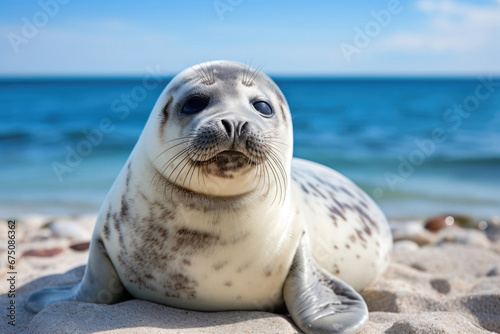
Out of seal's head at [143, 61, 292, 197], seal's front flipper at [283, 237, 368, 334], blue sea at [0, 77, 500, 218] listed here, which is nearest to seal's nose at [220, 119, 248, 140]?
seal's head at [143, 61, 292, 197]

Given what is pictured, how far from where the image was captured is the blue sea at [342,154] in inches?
330

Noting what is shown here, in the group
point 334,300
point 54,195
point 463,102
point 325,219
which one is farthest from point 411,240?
point 463,102

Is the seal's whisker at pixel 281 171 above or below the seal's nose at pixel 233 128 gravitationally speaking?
below

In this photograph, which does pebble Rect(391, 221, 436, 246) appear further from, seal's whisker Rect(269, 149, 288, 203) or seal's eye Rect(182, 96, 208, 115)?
seal's eye Rect(182, 96, 208, 115)

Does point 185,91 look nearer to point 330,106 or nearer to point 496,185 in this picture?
point 496,185

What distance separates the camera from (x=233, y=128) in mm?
2350

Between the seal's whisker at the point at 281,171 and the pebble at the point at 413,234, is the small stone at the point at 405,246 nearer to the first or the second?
the pebble at the point at 413,234

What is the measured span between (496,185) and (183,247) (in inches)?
324

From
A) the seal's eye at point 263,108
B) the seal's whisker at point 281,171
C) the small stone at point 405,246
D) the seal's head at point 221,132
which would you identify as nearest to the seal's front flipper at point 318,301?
the seal's whisker at point 281,171

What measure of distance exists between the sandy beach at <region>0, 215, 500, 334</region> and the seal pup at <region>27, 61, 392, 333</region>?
131 mm

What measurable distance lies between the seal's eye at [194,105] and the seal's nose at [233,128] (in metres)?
0.31

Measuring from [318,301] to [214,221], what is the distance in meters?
0.68

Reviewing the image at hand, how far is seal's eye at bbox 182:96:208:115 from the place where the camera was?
2654mm

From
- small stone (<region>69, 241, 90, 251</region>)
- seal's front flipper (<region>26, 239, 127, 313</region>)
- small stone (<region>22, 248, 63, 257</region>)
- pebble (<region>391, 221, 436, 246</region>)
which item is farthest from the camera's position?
pebble (<region>391, 221, 436, 246</region>)
